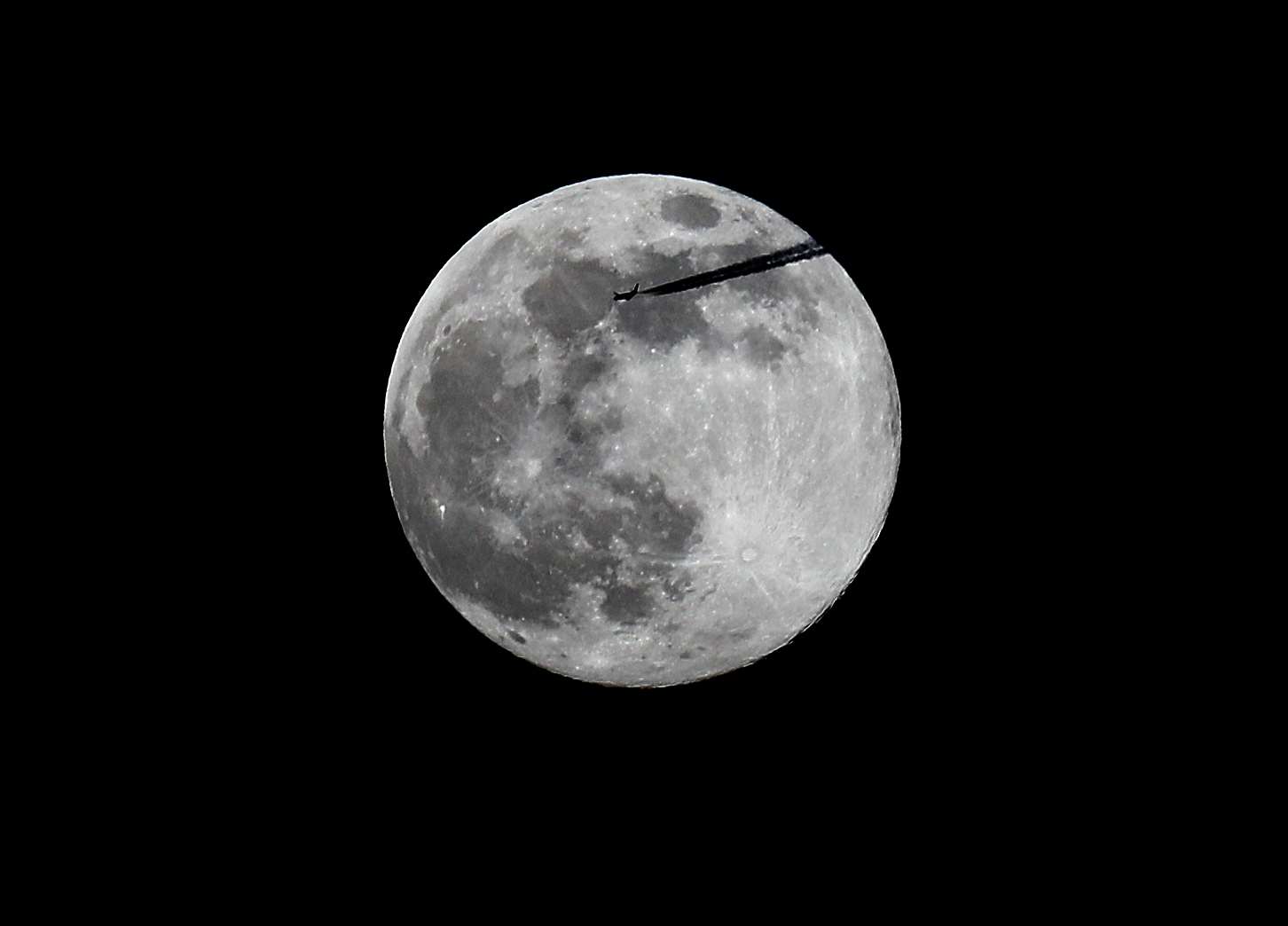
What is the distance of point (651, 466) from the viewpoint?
341cm

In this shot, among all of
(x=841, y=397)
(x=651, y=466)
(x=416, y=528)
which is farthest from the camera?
(x=416, y=528)

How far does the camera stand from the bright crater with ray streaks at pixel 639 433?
3.43 meters

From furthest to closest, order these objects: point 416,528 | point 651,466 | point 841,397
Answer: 1. point 416,528
2. point 841,397
3. point 651,466

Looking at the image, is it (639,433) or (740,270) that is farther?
(740,270)

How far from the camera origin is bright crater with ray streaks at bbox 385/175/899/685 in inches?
135

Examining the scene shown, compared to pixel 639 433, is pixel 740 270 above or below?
above

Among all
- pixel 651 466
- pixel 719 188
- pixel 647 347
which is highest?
pixel 719 188

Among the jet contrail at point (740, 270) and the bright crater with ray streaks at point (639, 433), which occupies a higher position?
the jet contrail at point (740, 270)

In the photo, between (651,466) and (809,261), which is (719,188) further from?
(651,466)

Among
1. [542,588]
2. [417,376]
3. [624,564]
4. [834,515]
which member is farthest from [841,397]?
[417,376]

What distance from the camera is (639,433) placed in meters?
3.40

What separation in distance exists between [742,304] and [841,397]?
48 centimetres

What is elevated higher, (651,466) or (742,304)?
(742,304)

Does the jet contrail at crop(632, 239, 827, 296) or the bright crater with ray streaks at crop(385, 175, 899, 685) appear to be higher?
the jet contrail at crop(632, 239, 827, 296)
